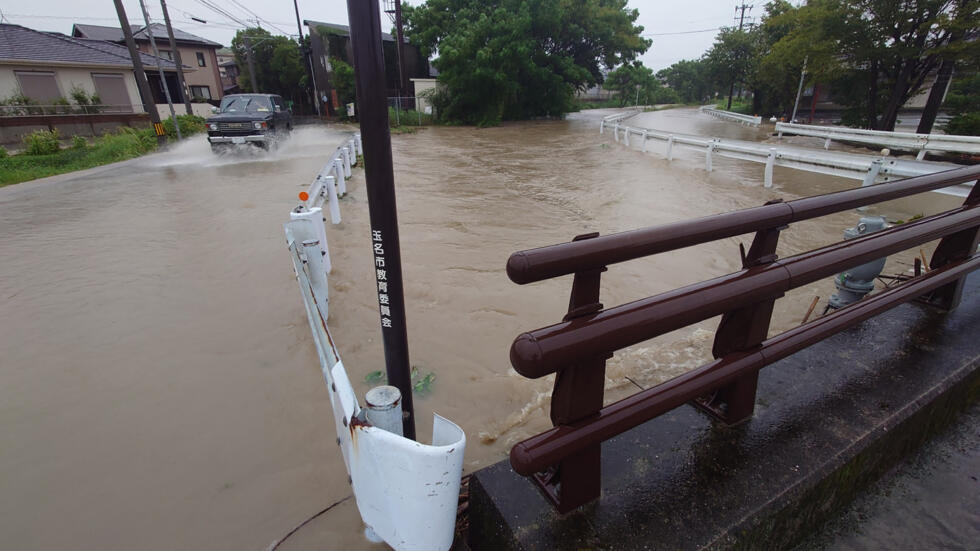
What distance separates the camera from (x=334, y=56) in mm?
39969

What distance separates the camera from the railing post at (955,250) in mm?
2781

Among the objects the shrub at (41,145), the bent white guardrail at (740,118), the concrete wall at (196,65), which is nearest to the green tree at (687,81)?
the bent white guardrail at (740,118)

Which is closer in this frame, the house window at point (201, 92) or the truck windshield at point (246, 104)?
the truck windshield at point (246, 104)

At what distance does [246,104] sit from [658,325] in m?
18.5

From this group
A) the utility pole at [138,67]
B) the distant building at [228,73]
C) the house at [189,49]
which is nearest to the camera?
the utility pole at [138,67]

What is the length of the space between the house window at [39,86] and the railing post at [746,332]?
32.9m

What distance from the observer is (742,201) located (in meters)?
8.96

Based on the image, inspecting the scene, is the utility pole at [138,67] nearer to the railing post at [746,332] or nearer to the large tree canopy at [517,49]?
the large tree canopy at [517,49]

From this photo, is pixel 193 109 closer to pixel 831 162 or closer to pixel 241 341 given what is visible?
pixel 241 341

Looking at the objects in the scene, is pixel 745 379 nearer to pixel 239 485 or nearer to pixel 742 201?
pixel 239 485

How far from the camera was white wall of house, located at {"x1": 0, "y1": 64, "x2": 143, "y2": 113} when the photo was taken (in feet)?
74.3

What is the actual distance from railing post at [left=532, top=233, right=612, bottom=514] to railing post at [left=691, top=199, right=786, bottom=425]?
2.12ft

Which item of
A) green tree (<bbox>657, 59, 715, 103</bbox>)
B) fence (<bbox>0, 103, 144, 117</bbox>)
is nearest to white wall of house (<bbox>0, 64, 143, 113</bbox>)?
fence (<bbox>0, 103, 144, 117</bbox>)

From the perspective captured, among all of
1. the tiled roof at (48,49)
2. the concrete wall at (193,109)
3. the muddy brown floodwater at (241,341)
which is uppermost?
the tiled roof at (48,49)
